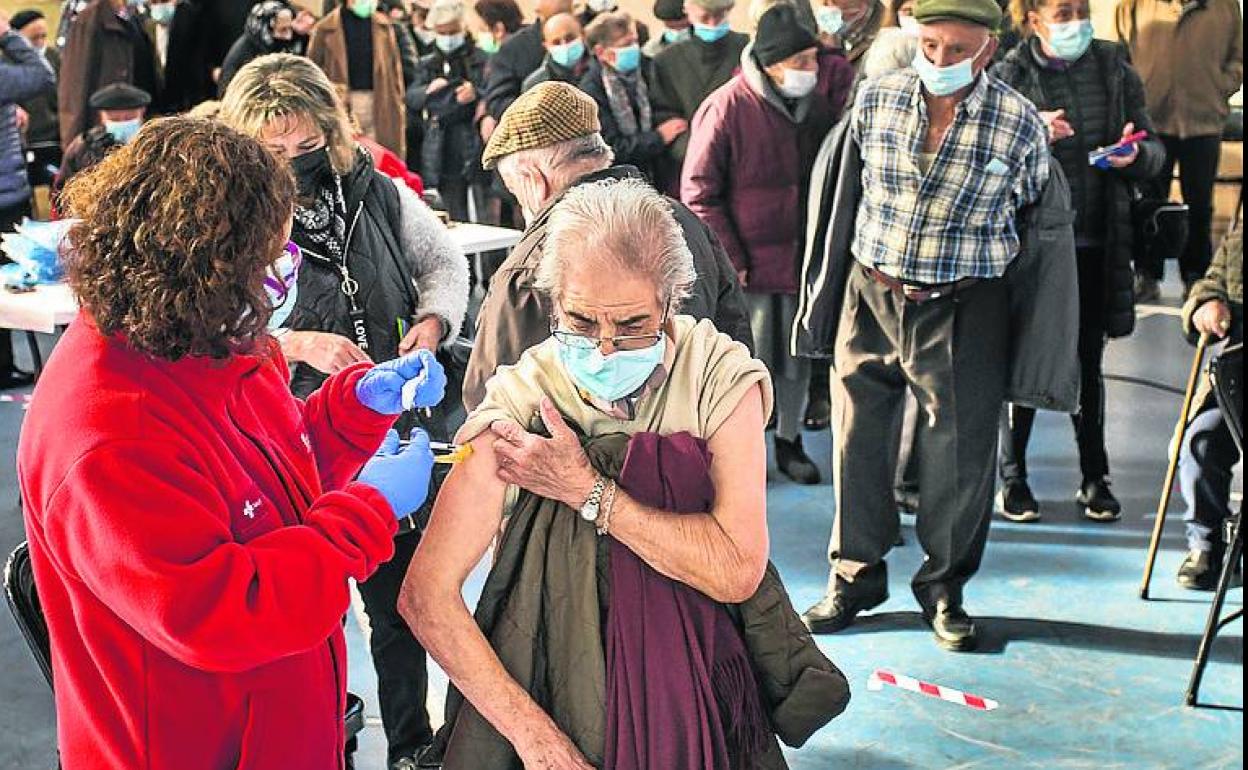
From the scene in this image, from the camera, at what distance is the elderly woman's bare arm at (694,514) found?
1.96 meters

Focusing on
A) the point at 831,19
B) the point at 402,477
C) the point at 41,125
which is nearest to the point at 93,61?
the point at 41,125

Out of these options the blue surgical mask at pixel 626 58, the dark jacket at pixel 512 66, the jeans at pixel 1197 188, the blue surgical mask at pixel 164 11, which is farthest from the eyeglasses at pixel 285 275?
the jeans at pixel 1197 188

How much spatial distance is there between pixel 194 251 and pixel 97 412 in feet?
0.70

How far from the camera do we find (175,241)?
172 cm

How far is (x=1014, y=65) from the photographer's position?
15.6ft

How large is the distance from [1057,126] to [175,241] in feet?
11.5

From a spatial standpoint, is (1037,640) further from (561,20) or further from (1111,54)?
(561,20)

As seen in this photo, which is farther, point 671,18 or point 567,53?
point 671,18

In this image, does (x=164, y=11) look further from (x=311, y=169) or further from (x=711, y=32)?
(x=311, y=169)

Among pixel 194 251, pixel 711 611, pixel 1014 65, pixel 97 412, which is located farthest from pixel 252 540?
pixel 1014 65

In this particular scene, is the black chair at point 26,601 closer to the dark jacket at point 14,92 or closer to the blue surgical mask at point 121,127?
the blue surgical mask at point 121,127

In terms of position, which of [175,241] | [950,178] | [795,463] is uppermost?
[175,241]

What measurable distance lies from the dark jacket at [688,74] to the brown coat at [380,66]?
2046mm

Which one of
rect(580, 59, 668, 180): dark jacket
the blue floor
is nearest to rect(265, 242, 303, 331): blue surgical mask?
the blue floor
